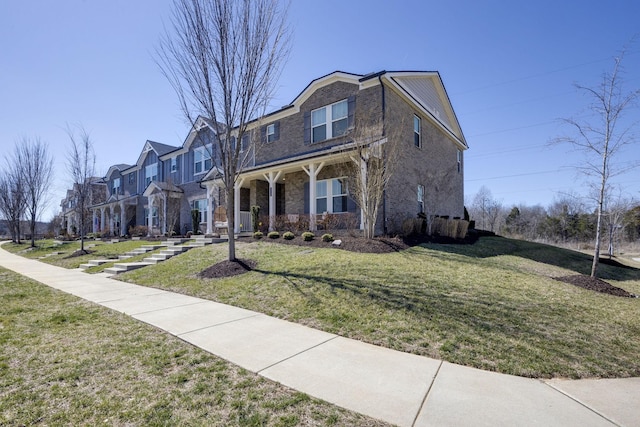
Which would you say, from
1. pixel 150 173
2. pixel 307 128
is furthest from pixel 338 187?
pixel 150 173

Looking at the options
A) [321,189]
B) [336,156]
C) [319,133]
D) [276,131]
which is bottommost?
[321,189]

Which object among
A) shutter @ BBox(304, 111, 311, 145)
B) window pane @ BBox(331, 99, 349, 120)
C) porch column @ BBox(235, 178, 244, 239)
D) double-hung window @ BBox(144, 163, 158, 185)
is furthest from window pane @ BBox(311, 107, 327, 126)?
double-hung window @ BBox(144, 163, 158, 185)

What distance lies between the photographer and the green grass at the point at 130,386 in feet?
8.31

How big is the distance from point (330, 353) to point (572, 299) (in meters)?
5.51

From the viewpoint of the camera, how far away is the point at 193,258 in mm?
11094

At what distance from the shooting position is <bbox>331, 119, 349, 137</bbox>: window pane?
14.6 meters

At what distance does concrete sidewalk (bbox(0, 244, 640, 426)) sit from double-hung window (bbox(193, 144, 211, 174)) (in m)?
19.2

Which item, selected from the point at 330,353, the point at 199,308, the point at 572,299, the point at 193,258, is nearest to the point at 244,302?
the point at 199,308

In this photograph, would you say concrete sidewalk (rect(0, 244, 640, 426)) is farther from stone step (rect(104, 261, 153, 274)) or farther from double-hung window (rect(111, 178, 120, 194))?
double-hung window (rect(111, 178, 120, 194))

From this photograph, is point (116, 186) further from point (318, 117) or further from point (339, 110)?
point (339, 110)

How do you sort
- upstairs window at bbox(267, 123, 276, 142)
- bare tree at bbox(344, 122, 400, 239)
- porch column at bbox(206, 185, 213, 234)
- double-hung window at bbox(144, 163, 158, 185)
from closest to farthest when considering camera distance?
1. bare tree at bbox(344, 122, 400, 239)
2. upstairs window at bbox(267, 123, 276, 142)
3. porch column at bbox(206, 185, 213, 234)
4. double-hung window at bbox(144, 163, 158, 185)

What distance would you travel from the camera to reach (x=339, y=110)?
49.1 feet

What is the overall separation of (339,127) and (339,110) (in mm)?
848

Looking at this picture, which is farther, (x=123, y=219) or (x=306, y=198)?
(x=123, y=219)
